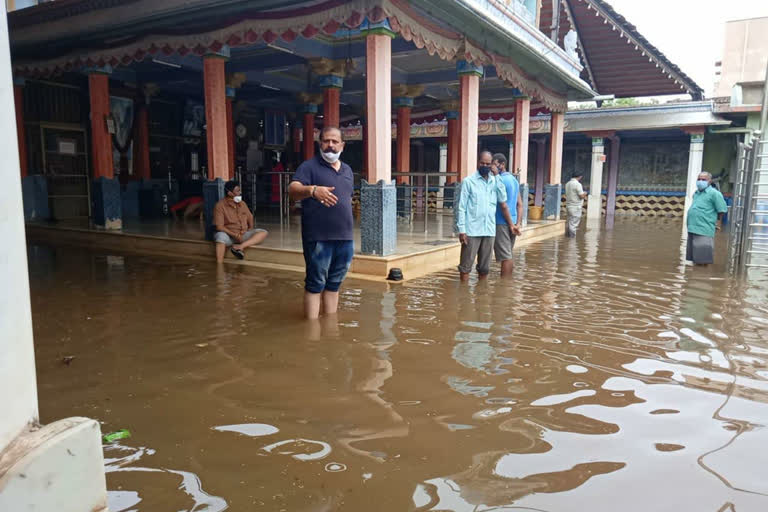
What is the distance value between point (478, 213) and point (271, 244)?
343 cm

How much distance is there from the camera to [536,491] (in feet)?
7.31

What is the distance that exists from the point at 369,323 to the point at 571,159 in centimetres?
1906

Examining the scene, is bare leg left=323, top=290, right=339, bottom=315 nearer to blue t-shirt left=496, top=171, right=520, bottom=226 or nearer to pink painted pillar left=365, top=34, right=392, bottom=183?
pink painted pillar left=365, top=34, right=392, bottom=183

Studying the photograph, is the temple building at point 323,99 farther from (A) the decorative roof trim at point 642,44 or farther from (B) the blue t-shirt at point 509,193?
(B) the blue t-shirt at point 509,193

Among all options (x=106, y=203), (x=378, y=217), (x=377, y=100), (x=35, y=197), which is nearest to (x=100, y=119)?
(x=106, y=203)

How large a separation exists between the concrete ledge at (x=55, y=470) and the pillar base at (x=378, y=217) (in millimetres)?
5505

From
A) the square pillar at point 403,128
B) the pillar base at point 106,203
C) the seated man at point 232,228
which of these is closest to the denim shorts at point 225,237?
the seated man at point 232,228

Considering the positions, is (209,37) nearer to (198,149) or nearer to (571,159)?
(198,149)

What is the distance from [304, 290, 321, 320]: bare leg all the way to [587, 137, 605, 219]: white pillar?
15.4m

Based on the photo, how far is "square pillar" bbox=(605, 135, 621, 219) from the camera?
1925 cm

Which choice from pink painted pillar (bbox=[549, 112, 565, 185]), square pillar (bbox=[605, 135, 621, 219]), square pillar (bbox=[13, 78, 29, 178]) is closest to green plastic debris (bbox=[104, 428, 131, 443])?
square pillar (bbox=[13, 78, 29, 178])

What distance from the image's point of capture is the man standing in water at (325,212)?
430cm

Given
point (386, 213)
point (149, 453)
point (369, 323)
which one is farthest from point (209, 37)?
point (149, 453)

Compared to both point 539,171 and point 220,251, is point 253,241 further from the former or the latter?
point 539,171
